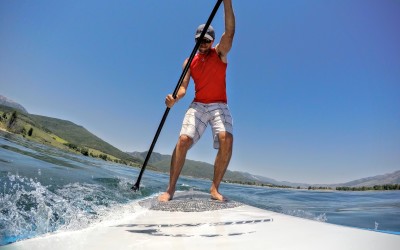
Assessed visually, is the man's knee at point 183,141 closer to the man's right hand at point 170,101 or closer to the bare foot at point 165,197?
the man's right hand at point 170,101

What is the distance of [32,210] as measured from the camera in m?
3.63

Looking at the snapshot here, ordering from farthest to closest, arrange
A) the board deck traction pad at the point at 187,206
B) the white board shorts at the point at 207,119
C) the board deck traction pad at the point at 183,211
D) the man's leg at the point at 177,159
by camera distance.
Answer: the white board shorts at the point at 207,119
the man's leg at the point at 177,159
the board deck traction pad at the point at 187,206
the board deck traction pad at the point at 183,211

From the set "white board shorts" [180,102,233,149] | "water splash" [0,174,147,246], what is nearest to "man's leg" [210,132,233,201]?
"white board shorts" [180,102,233,149]

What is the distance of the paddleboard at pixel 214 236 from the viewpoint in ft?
6.29

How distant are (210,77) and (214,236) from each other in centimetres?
345

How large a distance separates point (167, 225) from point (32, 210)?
1.82 m

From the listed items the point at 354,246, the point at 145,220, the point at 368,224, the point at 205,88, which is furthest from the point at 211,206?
the point at 368,224

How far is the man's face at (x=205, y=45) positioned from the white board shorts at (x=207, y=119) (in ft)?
3.04

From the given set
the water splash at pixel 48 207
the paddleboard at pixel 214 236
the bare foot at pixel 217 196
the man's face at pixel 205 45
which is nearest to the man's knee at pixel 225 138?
the bare foot at pixel 217 196

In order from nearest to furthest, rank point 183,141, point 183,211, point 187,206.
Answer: point 183,211
point 187,206
point 183,141

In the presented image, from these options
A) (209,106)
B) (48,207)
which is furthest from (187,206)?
(209,106)

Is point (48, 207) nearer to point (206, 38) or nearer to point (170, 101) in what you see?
point (170, 101)

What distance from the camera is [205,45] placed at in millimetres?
5301

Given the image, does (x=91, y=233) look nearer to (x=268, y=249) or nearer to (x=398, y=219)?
(x=268, y=249)
